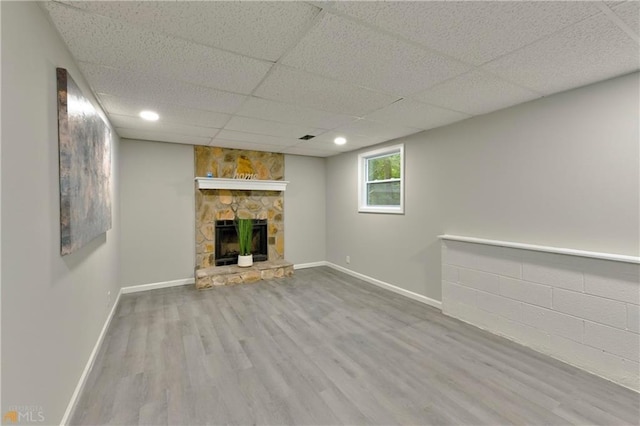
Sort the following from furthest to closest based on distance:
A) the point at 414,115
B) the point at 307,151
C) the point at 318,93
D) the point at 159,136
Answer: the point at 307,151
the point at 159,136
the point at 414,115
the point at 318,93

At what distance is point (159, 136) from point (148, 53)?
8.42ft

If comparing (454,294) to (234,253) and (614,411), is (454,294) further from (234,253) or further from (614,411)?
(234,253)

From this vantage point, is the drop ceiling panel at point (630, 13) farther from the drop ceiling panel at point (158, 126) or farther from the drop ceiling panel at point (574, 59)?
the drop ceiling panel at point (158, 126)

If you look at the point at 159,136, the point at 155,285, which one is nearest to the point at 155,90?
the point at 159,136

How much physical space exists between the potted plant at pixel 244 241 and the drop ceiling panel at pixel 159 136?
4.92 feet

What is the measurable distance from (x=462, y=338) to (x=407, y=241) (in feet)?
5.04

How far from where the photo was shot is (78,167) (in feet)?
6.11

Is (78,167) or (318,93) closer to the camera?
(78,167)

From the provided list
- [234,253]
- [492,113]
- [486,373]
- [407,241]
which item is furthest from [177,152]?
[486,373]

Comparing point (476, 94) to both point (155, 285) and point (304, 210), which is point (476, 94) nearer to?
point (304, 210)

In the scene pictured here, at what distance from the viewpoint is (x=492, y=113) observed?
9.87 ft

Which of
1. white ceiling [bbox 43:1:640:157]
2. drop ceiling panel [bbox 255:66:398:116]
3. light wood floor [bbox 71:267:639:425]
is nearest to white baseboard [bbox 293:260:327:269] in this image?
→ light wood floor [bbox 71:267:639:425]

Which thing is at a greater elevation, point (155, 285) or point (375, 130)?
point (375, 130)

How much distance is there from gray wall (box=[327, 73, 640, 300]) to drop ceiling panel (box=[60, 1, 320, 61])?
2417 mm
